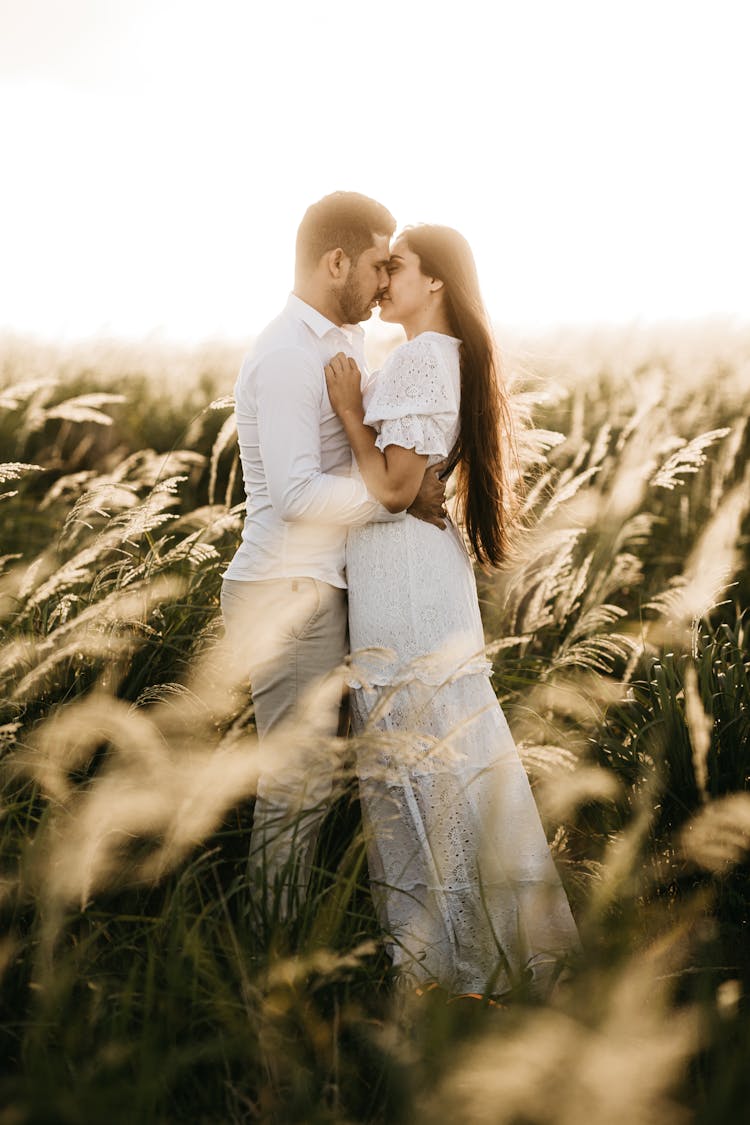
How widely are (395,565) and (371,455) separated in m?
0.37

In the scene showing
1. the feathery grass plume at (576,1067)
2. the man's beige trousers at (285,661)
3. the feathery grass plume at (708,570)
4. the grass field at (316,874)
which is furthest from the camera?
the feathery grass plume at (708,570)

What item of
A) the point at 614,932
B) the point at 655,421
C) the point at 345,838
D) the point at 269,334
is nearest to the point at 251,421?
the point at 269,334

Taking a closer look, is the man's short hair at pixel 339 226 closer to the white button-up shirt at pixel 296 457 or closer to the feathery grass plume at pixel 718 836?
the white button-up shirt at pixel 296 457

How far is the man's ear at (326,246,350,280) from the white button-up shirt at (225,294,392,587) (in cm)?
14

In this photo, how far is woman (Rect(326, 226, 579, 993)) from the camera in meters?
3.13

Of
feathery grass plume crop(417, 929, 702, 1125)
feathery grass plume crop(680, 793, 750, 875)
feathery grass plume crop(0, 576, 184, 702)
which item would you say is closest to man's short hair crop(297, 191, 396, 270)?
feathery grass plume crop(0, 576, 184, 702)

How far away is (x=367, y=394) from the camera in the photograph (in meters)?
3.37

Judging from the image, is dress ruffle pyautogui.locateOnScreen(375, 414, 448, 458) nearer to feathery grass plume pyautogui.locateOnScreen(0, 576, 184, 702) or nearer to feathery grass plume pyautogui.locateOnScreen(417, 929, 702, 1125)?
feathery grass plume pyautogui.locateOnScreen(0, 576, 184, 702)

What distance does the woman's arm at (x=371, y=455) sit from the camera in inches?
123

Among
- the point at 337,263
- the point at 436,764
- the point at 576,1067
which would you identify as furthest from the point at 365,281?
the point at 576,1067

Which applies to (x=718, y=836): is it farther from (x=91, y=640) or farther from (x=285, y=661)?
(x=91, y=640)

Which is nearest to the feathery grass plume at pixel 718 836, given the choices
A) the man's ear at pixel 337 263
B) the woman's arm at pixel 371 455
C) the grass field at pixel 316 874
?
the grass field at pixel 316 874

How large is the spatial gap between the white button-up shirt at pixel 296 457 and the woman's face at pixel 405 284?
6.7 inches

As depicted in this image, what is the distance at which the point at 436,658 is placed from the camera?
299 cm
